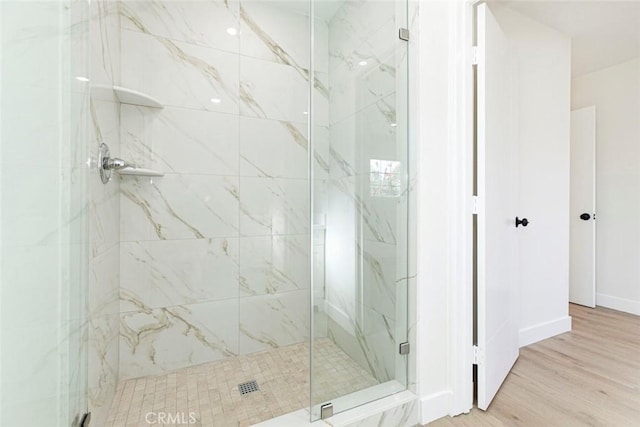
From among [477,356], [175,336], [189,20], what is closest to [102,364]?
[175,336]

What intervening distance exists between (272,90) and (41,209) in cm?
187

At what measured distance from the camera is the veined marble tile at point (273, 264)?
2.15 m

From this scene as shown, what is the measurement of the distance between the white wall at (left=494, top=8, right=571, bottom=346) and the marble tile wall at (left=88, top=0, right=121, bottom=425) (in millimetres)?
2618

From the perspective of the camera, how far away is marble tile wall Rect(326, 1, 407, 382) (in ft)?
5.05

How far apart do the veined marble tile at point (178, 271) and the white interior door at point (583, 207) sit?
360 centimetres

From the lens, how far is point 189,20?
196 centimetres

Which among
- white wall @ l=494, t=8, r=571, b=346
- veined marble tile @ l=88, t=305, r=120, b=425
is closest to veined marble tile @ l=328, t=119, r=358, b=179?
veined marble tile @ l=88, t=305, r=120, b=425

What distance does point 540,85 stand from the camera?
2.41m

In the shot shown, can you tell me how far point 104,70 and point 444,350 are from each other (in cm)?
218

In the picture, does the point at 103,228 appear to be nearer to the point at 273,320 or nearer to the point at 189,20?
the point at 273,320

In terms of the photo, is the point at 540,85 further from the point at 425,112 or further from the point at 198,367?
the point at 198,367

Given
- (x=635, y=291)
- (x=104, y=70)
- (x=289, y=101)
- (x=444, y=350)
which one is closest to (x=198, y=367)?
(x=444, y=350)

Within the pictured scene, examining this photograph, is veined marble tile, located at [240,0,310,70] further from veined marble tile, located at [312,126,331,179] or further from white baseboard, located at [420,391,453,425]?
white baseboard, located at [420,391,453,425]

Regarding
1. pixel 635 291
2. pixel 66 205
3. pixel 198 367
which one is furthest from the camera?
pixel 635 291
